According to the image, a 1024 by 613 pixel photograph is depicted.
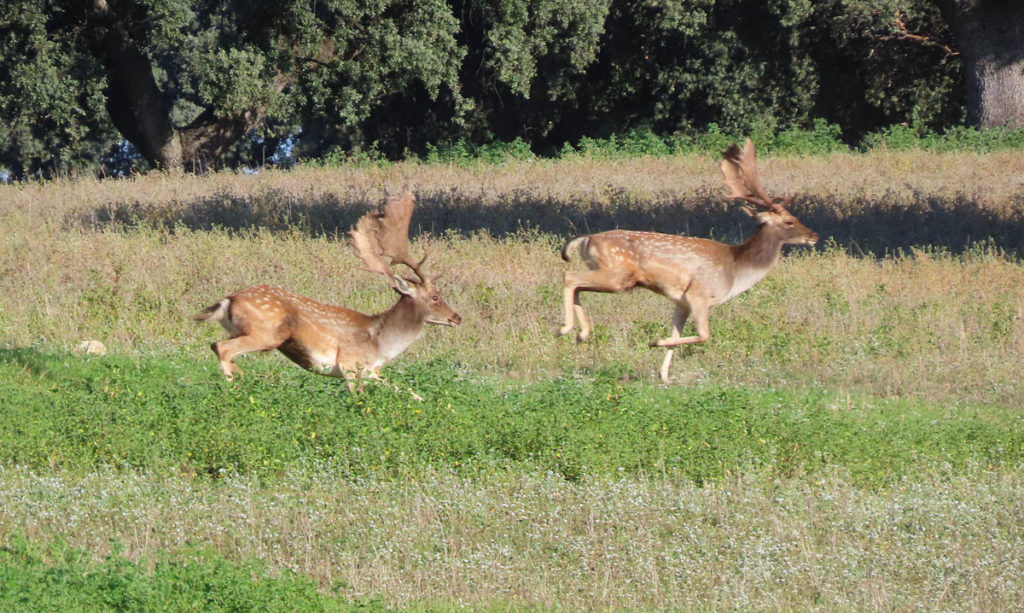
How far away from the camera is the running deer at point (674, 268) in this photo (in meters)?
12.6

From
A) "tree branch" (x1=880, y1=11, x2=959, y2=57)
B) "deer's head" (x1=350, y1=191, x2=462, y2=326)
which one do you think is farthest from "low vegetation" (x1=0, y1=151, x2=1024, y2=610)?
"tree branch" (x1=880, y1=11, x2=959, y2=57)

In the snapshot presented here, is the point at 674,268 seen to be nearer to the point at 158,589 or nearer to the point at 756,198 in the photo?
the point at 756,198

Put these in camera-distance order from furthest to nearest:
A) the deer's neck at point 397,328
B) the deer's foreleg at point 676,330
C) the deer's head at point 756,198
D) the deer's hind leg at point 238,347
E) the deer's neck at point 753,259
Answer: the deer's head at point 756,198 → the deer's neck at point 753,259 → the deer's foreleg at point 676,330 → the deer's neck at point 397,328 → the deer's hind leg at point 238,347

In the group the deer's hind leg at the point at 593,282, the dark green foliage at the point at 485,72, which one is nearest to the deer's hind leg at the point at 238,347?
the deer's hind leg at the point at 593,282

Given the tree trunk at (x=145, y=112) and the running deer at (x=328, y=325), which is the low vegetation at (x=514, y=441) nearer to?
the running deer at (x=328, y=325)

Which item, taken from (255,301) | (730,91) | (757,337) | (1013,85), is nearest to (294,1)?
(730,91)

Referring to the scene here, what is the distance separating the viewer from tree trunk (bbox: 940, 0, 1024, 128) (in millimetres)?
29547

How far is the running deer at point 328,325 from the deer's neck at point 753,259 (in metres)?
3.16

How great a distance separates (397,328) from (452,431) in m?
1.77

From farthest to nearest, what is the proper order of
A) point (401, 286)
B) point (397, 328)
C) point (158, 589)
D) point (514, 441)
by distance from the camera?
1. point (401, 286)
2. point (397, 328)
3. point (514, 441)
4. point (158, 589)

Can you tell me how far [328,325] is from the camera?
35.6 ft

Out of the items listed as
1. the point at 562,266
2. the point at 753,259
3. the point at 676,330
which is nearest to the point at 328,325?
the point at 676,330

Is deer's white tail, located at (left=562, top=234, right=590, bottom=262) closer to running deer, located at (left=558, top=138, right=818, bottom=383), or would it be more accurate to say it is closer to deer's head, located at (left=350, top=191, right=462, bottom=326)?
running deer, located at (left=558, top=138, right=818, bottom=383)

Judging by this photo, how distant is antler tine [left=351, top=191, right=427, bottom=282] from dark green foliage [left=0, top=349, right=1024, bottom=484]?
41.0 inches
